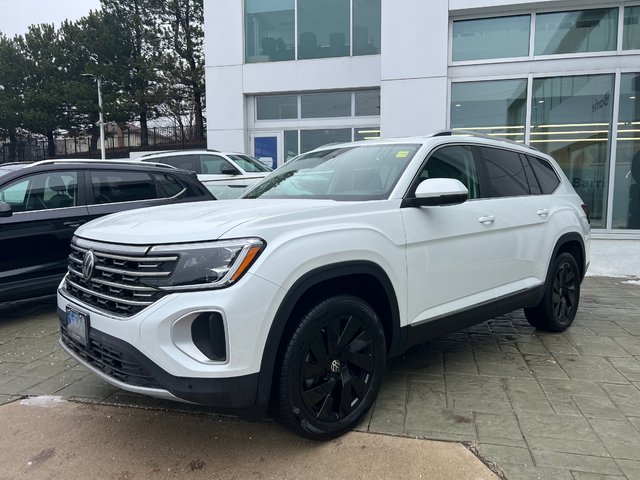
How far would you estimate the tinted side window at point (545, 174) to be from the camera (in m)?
4.73

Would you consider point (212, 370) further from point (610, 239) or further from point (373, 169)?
point (610, 239)

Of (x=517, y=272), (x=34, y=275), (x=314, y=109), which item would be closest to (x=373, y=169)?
(x=517, y=272)

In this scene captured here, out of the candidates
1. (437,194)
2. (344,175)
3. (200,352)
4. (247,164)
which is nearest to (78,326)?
(200,352)

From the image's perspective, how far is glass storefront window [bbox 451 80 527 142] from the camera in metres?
10.2

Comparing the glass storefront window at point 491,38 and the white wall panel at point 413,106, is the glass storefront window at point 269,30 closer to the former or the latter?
the white wall panel at point 413,106

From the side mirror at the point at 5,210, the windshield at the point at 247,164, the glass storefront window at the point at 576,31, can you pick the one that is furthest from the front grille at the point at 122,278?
the glass storefront window at the point at 576,31

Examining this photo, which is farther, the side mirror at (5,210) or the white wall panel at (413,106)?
the white wall panel at (413,106)

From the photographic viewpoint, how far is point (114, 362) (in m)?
2.61

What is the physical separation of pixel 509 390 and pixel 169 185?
181 inches

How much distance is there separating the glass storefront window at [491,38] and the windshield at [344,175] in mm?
7343

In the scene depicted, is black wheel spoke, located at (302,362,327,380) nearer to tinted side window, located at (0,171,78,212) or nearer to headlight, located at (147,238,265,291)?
headlight, located at (147,238,265,291)

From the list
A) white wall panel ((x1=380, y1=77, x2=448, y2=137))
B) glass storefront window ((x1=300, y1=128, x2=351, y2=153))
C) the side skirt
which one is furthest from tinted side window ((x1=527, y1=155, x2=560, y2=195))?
glass storefront window ((x1=300, y1=128, x2=351, y2=153))

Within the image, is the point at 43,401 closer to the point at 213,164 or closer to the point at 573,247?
the point at 573,247

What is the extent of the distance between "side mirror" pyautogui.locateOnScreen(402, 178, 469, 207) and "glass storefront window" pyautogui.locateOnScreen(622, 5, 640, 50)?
8646 mm
